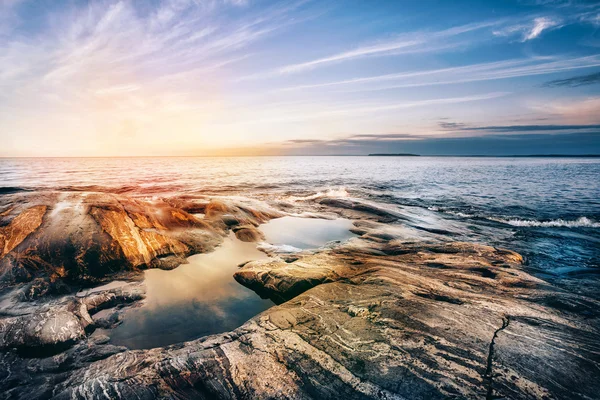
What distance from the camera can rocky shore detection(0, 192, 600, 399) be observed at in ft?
10.7

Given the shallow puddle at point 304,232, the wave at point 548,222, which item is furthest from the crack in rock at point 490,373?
the wave at point 548,222

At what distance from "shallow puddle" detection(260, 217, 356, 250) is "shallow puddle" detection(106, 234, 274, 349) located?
2.78 metres

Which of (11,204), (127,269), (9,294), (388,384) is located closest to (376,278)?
(388,384)

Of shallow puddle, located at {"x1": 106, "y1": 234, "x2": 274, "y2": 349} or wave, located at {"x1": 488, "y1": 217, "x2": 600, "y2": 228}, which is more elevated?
shallow puddle, located at {"x1": 106, "y1": 234, "x2": 274, "y2": 349}

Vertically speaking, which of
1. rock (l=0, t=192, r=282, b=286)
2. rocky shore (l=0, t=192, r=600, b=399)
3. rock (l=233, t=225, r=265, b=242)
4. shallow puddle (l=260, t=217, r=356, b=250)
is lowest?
shallow puddle (l=260, t=217, r=356, b=250)

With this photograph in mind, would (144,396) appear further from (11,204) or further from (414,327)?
(11,204)

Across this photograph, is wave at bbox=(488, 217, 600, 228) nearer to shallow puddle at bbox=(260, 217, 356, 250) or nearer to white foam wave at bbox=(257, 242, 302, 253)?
shallow puddle at bbox=(260, 217, 356, 250)

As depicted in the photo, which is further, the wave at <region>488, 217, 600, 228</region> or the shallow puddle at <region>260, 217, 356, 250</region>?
the wave at <region>488, 217, 600, 228</region>

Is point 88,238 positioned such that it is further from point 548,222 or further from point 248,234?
point 548,222

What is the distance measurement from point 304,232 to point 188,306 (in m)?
6.56

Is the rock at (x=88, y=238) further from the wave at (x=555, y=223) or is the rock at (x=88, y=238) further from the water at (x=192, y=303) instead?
the wave at (x=555, y=223)

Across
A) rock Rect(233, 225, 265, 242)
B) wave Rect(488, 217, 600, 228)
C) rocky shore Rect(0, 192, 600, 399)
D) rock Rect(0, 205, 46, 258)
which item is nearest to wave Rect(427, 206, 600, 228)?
wave Rect(488, 217, 600, 228)

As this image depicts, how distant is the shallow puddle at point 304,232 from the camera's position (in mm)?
10117

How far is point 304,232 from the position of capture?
37.9 ft
